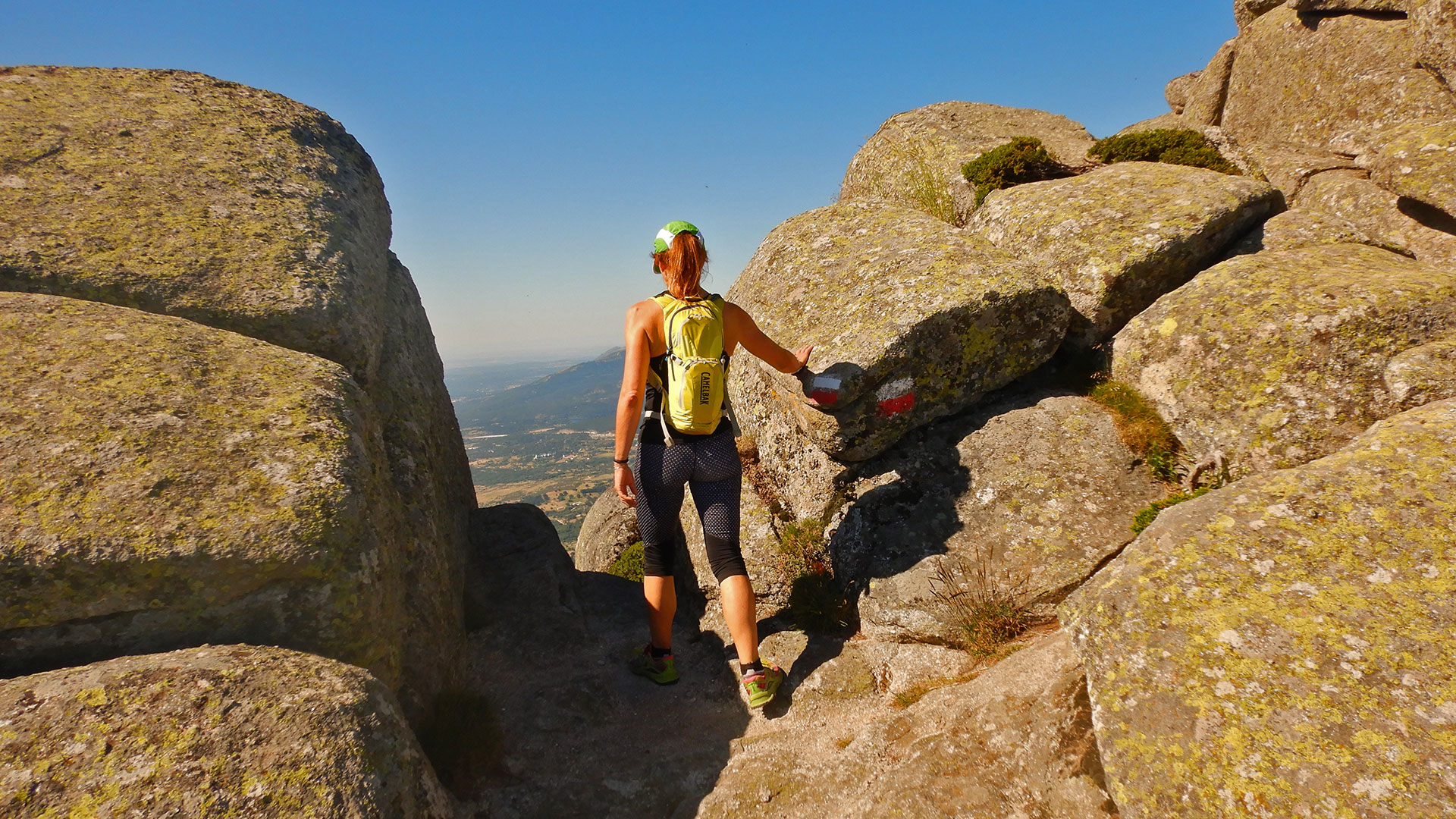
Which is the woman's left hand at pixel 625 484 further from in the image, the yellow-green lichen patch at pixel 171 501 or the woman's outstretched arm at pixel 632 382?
the yellow-green lichen patch at pixel 171 501

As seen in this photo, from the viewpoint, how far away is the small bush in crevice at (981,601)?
6.95 metres

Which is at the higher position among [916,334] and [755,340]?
[755,340]

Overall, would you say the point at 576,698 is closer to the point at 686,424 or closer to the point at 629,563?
the point at 686,424

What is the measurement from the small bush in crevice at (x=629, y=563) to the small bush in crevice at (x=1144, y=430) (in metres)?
9.12

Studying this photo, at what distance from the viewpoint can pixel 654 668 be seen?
801cm

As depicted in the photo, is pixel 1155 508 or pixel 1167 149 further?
pixel 1167 149

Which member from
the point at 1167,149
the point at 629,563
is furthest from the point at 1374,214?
the point at 629,563

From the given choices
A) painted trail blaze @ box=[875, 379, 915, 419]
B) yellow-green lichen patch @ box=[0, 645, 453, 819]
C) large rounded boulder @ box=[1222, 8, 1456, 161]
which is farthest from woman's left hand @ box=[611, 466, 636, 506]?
large rounded boulder @ box=[1222, 8, 1456, 161]

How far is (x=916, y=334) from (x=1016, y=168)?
18.0 feet

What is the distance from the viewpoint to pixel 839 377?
8.23 meters

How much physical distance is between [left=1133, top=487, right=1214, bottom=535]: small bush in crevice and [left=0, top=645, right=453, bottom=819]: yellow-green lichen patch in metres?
7.85

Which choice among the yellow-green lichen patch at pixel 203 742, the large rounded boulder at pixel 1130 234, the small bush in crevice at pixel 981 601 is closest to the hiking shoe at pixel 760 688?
the small bush in crevice at pixel 981 601

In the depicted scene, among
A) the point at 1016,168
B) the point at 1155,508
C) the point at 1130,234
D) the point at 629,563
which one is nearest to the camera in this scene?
the point at 1155,508

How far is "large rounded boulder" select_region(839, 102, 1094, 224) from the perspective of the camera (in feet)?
41.7
